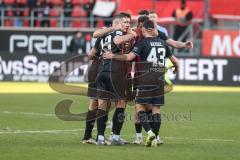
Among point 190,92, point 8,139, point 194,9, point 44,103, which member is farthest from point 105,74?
point 194,9

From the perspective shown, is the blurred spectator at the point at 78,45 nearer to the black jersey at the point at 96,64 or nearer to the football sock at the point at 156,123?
the black jersey at the point at 96,64

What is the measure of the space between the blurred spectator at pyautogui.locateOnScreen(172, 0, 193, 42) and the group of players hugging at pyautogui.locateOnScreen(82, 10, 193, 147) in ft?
72.0

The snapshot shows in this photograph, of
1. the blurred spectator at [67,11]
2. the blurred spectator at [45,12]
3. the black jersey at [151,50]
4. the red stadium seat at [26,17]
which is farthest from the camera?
the blurred spectator at [67,11]

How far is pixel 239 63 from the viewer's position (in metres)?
33.2

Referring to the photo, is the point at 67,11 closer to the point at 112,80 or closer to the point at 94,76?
the point at 94,76

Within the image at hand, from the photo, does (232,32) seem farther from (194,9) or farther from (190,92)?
(190,92)

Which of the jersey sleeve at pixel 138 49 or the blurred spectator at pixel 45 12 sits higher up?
the jersey sleeve at pixel 138 49

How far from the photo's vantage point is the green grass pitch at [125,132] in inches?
508

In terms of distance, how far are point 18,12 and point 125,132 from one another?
78.0 ft

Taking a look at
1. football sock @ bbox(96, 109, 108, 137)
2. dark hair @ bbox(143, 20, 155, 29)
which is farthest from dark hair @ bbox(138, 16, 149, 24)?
football sock @ bbox(96, 109, 108, 137)

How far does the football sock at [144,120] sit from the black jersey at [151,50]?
3.09 feet

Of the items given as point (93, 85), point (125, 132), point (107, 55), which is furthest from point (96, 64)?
point (125, 132)

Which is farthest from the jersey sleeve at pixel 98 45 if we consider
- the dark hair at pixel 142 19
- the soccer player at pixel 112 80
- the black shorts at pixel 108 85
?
the dark hair at pixel 142 19

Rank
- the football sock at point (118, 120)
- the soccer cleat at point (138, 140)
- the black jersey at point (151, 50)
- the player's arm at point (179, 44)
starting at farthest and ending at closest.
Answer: the player's arm at point (179, 44) < the soccer cleat at point (138, 140) < the football sock at point (118, 120) < the black jersey at point (151, 50)
